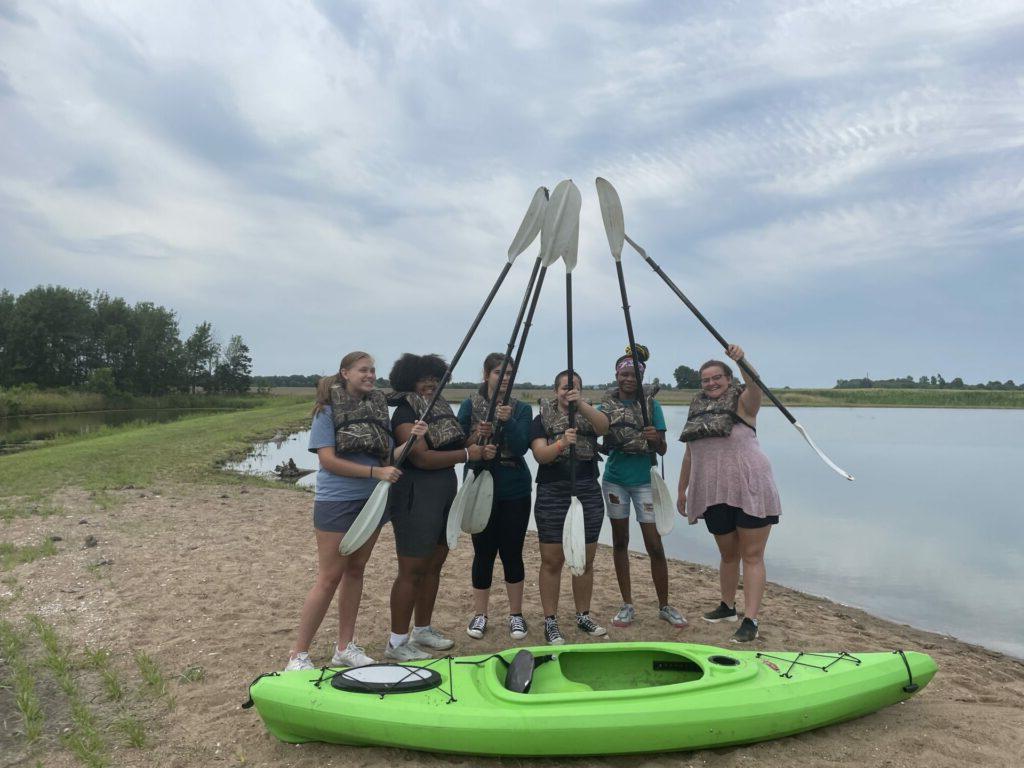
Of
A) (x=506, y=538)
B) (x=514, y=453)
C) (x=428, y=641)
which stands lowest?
(x=428, y=641)

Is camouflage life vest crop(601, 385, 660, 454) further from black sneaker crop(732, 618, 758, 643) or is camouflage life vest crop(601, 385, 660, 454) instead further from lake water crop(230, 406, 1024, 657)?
lake water crop(230, 406, 1024, 657)

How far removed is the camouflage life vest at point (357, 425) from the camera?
10.3 ft

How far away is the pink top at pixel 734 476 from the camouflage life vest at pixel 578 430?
725 millimetres

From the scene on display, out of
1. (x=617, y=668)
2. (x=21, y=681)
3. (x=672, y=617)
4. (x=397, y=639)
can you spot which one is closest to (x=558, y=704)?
(x=617, y=668)

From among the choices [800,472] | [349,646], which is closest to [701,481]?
[349,646]

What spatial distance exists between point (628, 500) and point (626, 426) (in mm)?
497

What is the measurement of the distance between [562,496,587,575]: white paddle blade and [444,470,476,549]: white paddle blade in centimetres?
62

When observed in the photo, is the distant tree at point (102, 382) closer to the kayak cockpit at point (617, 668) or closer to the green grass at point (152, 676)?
the green grass at point (152, 676)

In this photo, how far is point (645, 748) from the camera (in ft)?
8.68

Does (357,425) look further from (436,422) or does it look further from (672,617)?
(672,617)

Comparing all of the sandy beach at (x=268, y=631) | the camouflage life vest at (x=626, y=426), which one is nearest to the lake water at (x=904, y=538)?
the sandy beach at (x=268, y=631)

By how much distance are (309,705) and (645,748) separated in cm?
144

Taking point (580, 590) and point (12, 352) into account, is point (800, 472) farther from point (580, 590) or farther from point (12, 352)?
point (12, 352)

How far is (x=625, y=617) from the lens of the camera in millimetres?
4266
